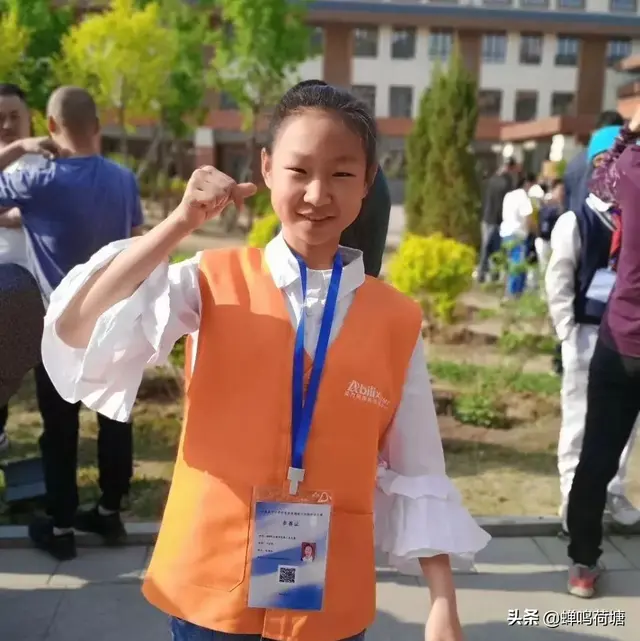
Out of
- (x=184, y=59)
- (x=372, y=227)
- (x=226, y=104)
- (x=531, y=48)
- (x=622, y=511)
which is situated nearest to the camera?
(x=372, y=227)

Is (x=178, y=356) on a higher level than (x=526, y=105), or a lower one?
lower

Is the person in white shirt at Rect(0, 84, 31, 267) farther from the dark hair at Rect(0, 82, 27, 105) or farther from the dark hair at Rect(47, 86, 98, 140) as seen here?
the dark hair at Rect(47, 86, 98, 140)

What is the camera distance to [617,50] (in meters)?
35.8

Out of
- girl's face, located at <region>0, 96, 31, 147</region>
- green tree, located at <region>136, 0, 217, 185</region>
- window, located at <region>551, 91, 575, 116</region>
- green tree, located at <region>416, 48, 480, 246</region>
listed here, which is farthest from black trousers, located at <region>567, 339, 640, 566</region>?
window, located at <region>551, 91, 575, 116</region>

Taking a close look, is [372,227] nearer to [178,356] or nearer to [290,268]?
[290,268]

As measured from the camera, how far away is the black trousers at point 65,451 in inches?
123

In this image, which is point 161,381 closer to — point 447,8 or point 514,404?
point 514,404

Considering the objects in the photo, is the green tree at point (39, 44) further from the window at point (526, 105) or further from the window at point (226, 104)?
the window at point (526, 105)

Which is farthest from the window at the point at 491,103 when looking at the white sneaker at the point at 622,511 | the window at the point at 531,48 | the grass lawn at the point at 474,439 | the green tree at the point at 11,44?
the white sneaker at the point at 622,511

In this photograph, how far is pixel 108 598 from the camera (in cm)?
300

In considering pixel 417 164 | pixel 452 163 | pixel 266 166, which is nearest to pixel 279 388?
pixel 266 166

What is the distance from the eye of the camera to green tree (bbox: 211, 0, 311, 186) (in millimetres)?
20109

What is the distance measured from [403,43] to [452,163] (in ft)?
74.4

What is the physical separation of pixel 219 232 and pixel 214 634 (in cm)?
1839
